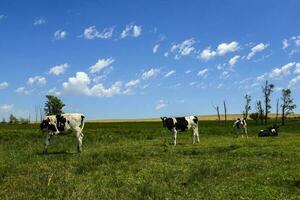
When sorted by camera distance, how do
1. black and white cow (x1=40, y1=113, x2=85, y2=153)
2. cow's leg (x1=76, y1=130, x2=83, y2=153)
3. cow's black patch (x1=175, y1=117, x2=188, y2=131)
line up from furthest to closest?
cow's black patch (x1=175, y1=117, x2=188, y2=131) < black and white cow (x1=40, y1=113, x2=85, y2=153) < cow's leg (x1=76, y1=130, x2=83, y2=153)

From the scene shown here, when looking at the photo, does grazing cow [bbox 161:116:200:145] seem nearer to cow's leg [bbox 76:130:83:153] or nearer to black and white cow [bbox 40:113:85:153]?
black and white cow [bbox 40:113:85:153]

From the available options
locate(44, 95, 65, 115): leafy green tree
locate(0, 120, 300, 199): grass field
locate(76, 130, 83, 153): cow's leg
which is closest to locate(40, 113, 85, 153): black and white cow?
locate(76, 130, 83, 153): cow's leg

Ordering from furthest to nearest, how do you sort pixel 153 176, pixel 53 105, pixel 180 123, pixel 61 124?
pixel 53 105, pixel 180 123, pixel 61 124, pixel 153 176

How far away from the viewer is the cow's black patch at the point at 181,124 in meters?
42.3

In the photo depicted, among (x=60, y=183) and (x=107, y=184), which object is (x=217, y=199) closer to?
(x=107, y=184)

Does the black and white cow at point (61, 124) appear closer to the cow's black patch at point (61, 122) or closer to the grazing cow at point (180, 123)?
the cow's black patch at point (61, 122)

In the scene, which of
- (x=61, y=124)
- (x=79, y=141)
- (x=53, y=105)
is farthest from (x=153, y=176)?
(x=53, y=105)

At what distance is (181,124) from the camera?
42562 mm

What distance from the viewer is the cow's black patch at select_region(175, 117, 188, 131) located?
139 ft

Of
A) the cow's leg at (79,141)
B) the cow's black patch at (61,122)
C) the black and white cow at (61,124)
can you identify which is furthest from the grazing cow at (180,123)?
the cow's black patch at (61,122)

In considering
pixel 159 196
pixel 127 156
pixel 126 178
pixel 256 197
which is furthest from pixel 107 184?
pixel 127 156

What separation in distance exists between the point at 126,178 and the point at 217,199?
511 cm

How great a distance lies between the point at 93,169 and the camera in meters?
22.2

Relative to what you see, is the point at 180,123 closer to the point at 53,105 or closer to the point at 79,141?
the point at 79,141
